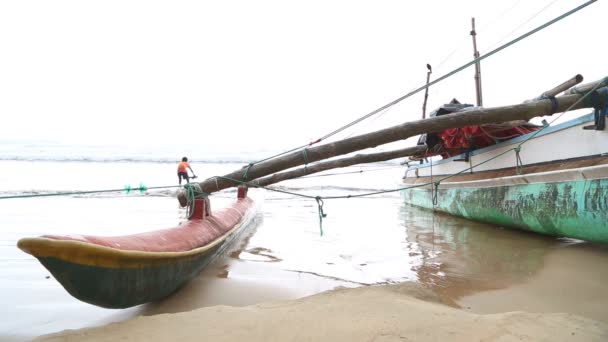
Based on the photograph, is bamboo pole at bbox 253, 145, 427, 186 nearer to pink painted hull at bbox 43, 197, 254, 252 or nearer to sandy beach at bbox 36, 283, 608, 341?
pink painted hull at bbox 43, 197, 254, 252

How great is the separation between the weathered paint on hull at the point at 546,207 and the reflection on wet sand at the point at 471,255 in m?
0.26

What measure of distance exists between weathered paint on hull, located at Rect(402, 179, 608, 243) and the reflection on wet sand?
0.87 ft

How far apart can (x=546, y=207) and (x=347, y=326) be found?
4384 millimetres

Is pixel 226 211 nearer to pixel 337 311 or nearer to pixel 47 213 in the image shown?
pixel 337 311

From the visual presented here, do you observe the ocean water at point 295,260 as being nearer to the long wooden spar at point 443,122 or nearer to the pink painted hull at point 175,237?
the pink painted hull at point 175,237

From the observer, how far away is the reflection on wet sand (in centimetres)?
369

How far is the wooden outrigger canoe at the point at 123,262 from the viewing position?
86.9 inches

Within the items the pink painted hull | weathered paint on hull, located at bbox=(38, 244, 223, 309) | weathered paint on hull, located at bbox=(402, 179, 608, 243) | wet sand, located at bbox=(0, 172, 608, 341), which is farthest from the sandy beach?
weathered paint on hull, located at bbox=(402, 179, 608, 243)

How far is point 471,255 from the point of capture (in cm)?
486

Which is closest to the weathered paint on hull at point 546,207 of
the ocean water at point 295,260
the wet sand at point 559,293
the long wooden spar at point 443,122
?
the ocean water at point 295,260

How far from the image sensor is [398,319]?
225cm

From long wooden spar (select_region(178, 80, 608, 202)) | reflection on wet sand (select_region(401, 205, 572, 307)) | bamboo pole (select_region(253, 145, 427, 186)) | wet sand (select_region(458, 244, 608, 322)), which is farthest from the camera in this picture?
bamboo pole (select_region(253, 145, 427, 186))

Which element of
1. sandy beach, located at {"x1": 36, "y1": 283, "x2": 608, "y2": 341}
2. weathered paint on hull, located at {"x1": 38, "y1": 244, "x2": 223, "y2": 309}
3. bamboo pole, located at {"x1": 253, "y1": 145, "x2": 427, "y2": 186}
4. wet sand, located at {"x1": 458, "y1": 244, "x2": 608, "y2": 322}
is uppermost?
bamboo pole, located at {"x1": 253, "y1": 145, "x2": 427, "y2": 186}

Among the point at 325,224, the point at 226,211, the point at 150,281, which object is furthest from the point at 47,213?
the point at 150,281
